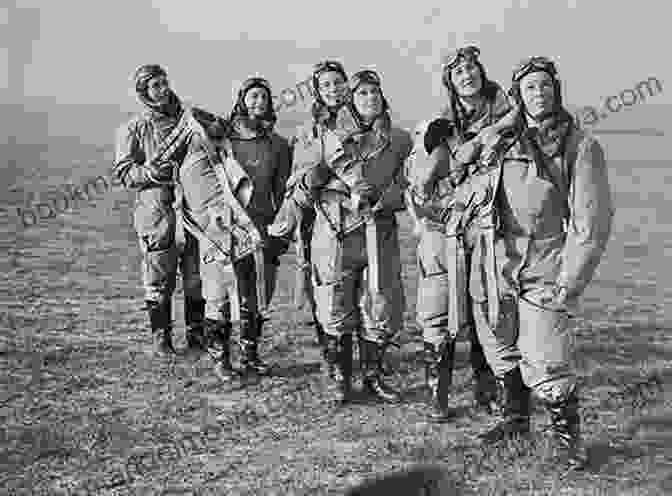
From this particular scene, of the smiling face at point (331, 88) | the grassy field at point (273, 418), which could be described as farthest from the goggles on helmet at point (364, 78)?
the grassy field at point (273, 418)

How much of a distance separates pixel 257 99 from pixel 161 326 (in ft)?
8.10

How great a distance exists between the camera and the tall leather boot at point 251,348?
6.54 meters

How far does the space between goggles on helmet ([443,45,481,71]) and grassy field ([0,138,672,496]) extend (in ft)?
8.22

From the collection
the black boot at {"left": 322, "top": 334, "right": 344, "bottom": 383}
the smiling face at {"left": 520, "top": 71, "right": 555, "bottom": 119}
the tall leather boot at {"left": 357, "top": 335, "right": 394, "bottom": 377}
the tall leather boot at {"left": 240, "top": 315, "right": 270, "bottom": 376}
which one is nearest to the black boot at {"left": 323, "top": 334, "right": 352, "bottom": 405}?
the black boot at {"left": 322, "top": 334, "right": 344, "bottom": 383}

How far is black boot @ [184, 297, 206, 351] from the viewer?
7345 mm

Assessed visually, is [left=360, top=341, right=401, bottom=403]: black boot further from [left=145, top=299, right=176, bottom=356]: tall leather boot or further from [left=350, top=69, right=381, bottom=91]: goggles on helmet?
[left=145, top=299, right=176, bottom=356]: tall leather boot

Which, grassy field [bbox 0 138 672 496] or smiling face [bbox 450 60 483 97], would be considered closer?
grassy field [bbox 0 138 672 496]

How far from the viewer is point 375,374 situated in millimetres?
6090

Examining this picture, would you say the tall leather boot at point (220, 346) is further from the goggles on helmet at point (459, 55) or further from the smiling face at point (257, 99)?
the goggles on helmet at point (459, 55)

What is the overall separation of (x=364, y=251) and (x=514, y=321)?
1.40 meters

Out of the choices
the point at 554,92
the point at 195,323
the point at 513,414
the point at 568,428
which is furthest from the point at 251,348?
the point at 554,92

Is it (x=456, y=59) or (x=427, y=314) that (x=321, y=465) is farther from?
(x=456, y=59)

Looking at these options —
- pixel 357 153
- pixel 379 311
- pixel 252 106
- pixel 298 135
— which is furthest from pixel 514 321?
pixel 252 106

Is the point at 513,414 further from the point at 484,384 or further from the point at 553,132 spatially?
the point at 553,132
